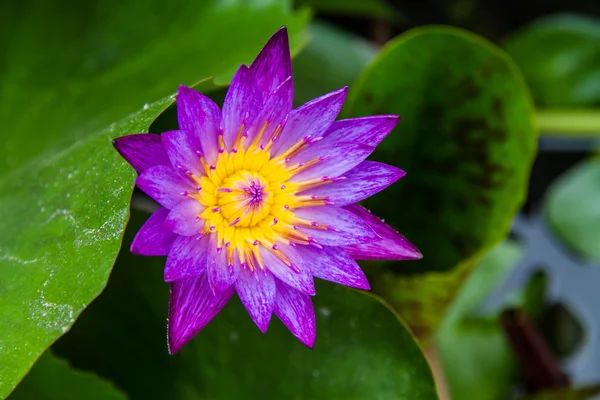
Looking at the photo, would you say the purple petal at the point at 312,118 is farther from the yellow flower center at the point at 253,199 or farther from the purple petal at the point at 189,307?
the purple petal at the point at 189,307

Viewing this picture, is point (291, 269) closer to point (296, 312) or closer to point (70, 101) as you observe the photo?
point (296, 312)

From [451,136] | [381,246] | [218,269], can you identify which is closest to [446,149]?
[451,136]

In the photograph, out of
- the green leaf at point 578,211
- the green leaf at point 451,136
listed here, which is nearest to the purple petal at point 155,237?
the green leaf at point 451,136

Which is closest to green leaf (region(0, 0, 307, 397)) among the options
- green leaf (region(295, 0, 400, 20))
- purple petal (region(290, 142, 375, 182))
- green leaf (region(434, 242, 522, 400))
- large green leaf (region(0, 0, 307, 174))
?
large green leaf (region(0, 0, 307, 174))

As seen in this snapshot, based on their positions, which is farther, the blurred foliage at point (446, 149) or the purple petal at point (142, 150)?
the blurred foliage at point (446, 149)

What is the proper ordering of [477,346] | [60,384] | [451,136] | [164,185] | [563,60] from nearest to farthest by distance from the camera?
1. [164,185]
2. [60,384]
3. [451,136]
4. [477,346]
5. [563,60]

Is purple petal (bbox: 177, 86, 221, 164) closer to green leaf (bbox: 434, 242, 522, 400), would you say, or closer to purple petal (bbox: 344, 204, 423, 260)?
Answer: purple petal (bbox: 344, 204, 423, 260)
